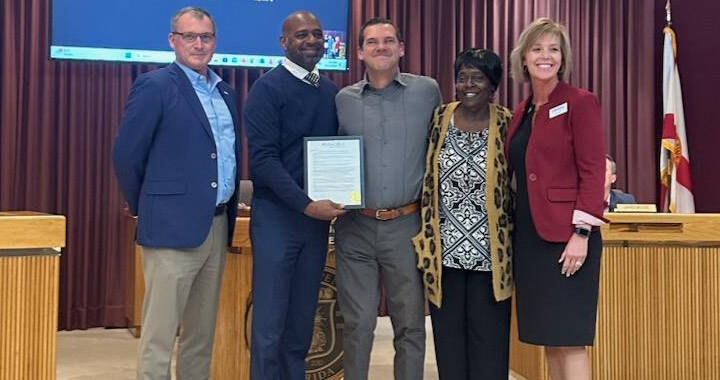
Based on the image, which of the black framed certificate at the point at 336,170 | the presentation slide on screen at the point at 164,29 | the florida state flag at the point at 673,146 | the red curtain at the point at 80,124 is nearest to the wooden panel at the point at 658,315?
the black framed certificate at the point at 336,170

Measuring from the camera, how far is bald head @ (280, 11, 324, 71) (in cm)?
255

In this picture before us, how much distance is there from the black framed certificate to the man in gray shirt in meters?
0.08

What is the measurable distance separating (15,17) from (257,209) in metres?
3.48

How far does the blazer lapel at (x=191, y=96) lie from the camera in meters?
2.46

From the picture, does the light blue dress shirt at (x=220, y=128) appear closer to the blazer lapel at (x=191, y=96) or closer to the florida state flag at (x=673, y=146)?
the blazer lapel at (x=191, y=96)

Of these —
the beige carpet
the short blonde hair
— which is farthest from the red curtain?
the short blonde hair

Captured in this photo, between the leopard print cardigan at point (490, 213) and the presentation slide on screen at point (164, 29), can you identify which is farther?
the presentation slide on screen at point (164, 29)

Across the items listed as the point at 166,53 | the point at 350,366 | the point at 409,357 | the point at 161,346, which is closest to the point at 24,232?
the point at 161,346

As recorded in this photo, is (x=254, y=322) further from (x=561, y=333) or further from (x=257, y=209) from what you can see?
(x=561, y=333)

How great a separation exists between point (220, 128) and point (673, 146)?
409 cm

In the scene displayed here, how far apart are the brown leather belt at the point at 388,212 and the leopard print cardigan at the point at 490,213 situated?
0.06 meters

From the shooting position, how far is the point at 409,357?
250 cm

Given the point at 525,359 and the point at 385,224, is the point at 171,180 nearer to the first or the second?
the point at 385,224

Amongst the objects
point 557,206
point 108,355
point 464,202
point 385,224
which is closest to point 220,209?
point 385,224
